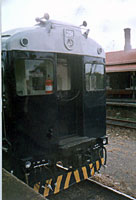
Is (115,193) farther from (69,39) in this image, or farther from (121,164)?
(69,39)

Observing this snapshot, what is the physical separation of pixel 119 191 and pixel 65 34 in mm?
3262

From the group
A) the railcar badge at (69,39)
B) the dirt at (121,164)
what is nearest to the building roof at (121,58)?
the dirt at (121,164)

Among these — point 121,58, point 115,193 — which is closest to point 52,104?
point 115,193

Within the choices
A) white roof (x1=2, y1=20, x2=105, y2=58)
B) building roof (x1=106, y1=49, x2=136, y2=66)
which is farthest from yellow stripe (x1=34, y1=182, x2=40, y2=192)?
building roof (x1=106, y1=49, x2=136, y2=66)

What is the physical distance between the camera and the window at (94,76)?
181 inches

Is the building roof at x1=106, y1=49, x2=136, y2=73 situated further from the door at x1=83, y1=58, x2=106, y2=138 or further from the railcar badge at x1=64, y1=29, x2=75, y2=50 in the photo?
the railcar badge at x1=64, y1=29, x2=75, y2=50

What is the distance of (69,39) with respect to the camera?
4.08 meters

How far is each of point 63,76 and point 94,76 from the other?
0.74m

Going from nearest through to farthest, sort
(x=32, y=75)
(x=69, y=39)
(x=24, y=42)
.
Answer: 1. (x=24, y=42)
2. (x=32, y=75)
3. (x=69, y=39)

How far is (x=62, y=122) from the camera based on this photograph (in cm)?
444

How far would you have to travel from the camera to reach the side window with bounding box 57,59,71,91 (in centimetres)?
435

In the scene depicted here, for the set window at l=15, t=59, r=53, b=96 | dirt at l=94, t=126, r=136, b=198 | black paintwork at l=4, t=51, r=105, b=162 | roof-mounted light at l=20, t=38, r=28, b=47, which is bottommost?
dirt at l=94, t=126, r=136, b=198

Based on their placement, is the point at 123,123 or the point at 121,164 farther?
the point at 123,123

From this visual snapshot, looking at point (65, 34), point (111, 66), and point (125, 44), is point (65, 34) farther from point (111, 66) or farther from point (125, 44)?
point (125, 44)
